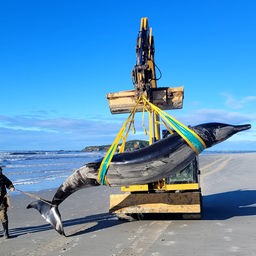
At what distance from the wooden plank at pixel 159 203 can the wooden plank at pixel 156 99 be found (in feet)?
7.14

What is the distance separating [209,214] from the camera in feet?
34.0

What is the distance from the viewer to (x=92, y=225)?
9477 millimetres

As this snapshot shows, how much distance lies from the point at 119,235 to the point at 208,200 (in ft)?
20.0

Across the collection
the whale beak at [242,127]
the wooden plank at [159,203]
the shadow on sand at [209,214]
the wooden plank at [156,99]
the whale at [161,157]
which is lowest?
the shadow on sand at [209,214]

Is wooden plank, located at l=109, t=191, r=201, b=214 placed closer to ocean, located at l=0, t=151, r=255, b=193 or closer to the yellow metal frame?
the yellow metal frame

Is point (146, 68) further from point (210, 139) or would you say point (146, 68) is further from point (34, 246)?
point (34, 246)

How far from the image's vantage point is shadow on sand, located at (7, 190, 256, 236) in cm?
926

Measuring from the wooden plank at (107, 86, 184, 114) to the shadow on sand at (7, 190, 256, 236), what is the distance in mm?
2945

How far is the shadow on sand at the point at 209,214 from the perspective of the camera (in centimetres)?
926

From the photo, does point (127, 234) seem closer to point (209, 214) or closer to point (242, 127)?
point (209, 214)

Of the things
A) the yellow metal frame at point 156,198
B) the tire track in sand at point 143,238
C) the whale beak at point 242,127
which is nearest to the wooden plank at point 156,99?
the yellow metal frame at point 156,198

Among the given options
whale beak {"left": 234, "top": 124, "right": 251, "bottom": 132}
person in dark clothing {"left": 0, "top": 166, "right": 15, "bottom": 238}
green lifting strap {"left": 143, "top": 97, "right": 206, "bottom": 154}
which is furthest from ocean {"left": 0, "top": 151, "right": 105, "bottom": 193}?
whale beak {"left": 234, "top": 124, "right": 251, "bottom": 132}

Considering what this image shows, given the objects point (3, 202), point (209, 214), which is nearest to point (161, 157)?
point (3, 202)

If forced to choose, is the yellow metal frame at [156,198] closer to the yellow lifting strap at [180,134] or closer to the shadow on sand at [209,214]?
the shadow on sand at [209,214]
